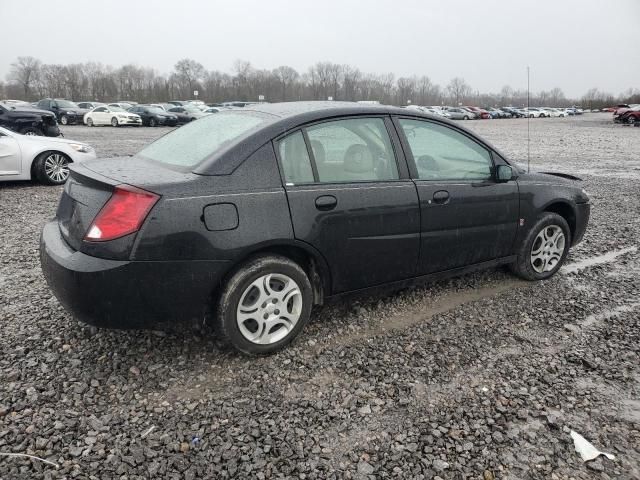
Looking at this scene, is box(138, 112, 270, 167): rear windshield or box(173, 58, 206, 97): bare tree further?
box(173, 58, 206, 97): bare tree

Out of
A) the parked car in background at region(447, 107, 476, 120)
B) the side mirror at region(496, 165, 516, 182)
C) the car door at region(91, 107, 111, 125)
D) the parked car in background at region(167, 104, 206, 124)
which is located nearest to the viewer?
the side mirror at region(496, 165, 516, 182)

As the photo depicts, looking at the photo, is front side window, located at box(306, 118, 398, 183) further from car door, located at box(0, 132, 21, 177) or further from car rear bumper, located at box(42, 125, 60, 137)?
car rear bumper, located at box(42, 125, 60, 137)

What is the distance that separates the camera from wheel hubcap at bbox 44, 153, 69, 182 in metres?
9.05

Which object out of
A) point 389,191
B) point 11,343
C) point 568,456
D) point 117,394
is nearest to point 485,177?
point 389,191

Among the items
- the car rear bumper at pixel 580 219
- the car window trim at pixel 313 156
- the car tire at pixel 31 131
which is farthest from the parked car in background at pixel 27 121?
the car rear bumper at pixel 580 219

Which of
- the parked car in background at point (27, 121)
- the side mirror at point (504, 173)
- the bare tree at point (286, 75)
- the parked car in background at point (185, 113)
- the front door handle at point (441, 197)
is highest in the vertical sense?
the bare tree at point (286, 75)

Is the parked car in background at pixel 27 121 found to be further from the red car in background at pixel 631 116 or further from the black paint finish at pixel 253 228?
the red car in background at pixel 631 116

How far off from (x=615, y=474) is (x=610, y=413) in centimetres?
51

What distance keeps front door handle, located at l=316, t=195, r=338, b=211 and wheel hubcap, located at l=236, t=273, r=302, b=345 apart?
0.50 meters

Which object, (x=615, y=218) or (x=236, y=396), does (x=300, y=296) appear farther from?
(x=615, y=218)

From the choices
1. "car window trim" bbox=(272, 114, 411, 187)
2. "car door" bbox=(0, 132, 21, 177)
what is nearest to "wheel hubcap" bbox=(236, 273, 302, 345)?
"car window trim" bbox=(272, 114, 411, 187)

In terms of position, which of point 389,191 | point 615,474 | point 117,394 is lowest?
point 615,474

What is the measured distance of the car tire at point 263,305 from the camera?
2984mm

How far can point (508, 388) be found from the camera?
2928mm
